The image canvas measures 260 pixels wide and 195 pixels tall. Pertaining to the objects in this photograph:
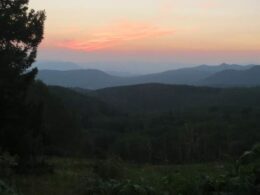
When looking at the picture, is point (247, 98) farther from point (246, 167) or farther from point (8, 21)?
point (246, 167)

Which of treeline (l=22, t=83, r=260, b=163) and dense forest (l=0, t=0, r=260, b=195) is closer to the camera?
dense forest (l=0, t=0, r=260, b=195)

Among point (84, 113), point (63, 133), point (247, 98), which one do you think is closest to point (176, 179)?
point (63, 133)

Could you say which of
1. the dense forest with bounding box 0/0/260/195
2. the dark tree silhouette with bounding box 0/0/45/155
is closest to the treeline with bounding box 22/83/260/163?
the dense forest with bounding box 0/0/260/195

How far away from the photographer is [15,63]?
15.7 m

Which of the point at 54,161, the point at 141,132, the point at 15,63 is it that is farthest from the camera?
the point at 141,132

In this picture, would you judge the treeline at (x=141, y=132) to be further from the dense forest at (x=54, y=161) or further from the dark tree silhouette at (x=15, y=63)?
the dark tree silhouette at (x=15, y=63)

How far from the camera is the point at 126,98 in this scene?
144125 millimetres

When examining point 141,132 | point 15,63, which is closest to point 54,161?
point 15,63

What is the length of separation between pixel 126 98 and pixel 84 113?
50.9m

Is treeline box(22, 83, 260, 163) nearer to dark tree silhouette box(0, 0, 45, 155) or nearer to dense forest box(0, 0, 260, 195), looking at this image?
dense forest box(0, 0, 260, 195)

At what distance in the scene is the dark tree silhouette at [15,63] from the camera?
1495 cm

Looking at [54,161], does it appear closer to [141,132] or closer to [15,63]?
[15,63]

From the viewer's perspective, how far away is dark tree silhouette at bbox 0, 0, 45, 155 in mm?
14950

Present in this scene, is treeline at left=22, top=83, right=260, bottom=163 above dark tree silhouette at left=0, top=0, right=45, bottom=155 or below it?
below
